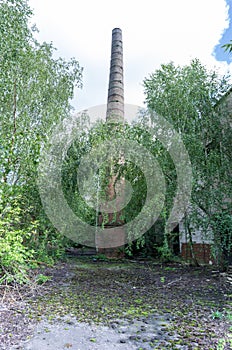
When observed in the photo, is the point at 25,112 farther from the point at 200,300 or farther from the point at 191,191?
the point at 200,300

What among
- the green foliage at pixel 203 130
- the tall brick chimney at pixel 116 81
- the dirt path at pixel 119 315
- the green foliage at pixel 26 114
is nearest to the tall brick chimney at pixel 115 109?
the tall brick chimney at pixel 116 81

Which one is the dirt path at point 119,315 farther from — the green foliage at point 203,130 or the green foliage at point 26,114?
the green foliage at point 203,130

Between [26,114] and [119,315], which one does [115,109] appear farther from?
[119,315]

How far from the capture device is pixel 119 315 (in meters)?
2.85

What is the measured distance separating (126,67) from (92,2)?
3603 millimetres

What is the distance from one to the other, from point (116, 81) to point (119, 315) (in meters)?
9.15

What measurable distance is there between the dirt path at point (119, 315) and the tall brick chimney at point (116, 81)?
20.6 ft

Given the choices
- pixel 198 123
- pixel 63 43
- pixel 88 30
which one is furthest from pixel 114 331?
pixel 88 30

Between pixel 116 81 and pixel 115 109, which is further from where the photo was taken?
pixel 116 81

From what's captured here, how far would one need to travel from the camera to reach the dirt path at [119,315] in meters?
2.18

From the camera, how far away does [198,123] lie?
565 centimetres

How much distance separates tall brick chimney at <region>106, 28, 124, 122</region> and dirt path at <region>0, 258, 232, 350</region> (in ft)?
20.6

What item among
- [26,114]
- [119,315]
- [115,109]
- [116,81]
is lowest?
[119,315]

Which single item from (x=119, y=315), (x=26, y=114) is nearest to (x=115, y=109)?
(x=26, y=114)
